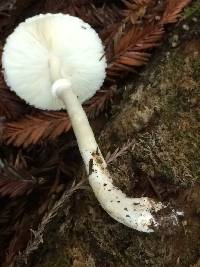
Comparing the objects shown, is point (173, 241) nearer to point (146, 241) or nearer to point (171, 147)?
point (146, 241)

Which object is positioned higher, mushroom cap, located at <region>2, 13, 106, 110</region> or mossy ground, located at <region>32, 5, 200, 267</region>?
mushroom cap, located at <region>2, 13, 106, 110</region>

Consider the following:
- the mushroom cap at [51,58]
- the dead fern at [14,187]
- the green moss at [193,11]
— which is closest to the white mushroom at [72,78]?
the mushroom cap at [51,58]

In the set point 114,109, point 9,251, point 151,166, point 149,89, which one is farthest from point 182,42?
point 9,251

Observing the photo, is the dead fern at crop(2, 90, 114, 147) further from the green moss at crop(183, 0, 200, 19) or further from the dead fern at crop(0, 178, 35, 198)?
the green moss at crop(183, 0, 200, 19)

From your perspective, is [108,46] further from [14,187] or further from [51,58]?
[14,187]

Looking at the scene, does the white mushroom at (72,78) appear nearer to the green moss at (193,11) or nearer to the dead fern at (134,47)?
the dead fern at (134,47)

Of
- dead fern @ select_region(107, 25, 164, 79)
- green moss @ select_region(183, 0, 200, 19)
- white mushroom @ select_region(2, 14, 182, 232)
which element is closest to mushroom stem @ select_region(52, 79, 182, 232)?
white mushroom @ select_region(2, 14, 182, 232)
